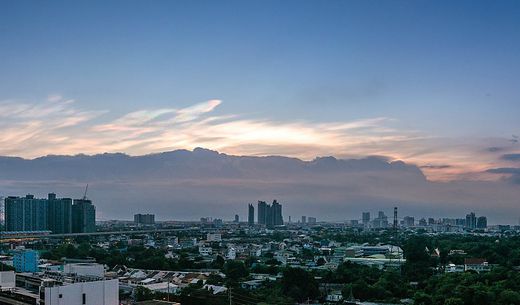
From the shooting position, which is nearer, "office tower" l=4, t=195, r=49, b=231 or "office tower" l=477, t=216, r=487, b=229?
"office tower" l=4, t=195, r=49, b=231

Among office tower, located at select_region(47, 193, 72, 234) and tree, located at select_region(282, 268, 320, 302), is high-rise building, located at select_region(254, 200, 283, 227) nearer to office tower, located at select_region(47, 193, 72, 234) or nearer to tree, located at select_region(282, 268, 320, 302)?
office tower, located at select_region(47, 193, 72, 234)

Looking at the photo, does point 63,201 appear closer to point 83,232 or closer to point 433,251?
point 83,232

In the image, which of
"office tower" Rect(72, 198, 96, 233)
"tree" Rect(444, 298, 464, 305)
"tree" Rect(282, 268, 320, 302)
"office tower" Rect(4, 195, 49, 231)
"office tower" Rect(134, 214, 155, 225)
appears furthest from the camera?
"office tower" Rect(134, 214, 155, 225)

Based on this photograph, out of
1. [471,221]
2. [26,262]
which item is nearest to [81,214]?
[26,262]

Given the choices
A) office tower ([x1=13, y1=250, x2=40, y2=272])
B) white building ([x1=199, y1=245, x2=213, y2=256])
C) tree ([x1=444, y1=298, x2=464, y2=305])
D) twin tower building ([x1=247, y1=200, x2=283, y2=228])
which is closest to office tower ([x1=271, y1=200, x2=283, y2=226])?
twin tower building ([x1=247, y1=200, x2=283, y2=228])

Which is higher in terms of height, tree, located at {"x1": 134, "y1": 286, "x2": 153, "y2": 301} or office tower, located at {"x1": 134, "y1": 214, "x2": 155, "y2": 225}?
tree, located at {"x1": 134, "y1": 286, "x2": 153, "y2": 301}

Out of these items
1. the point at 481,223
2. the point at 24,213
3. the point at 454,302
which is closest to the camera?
the point at 454,302

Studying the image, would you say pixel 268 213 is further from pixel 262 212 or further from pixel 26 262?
pixel 26 262
